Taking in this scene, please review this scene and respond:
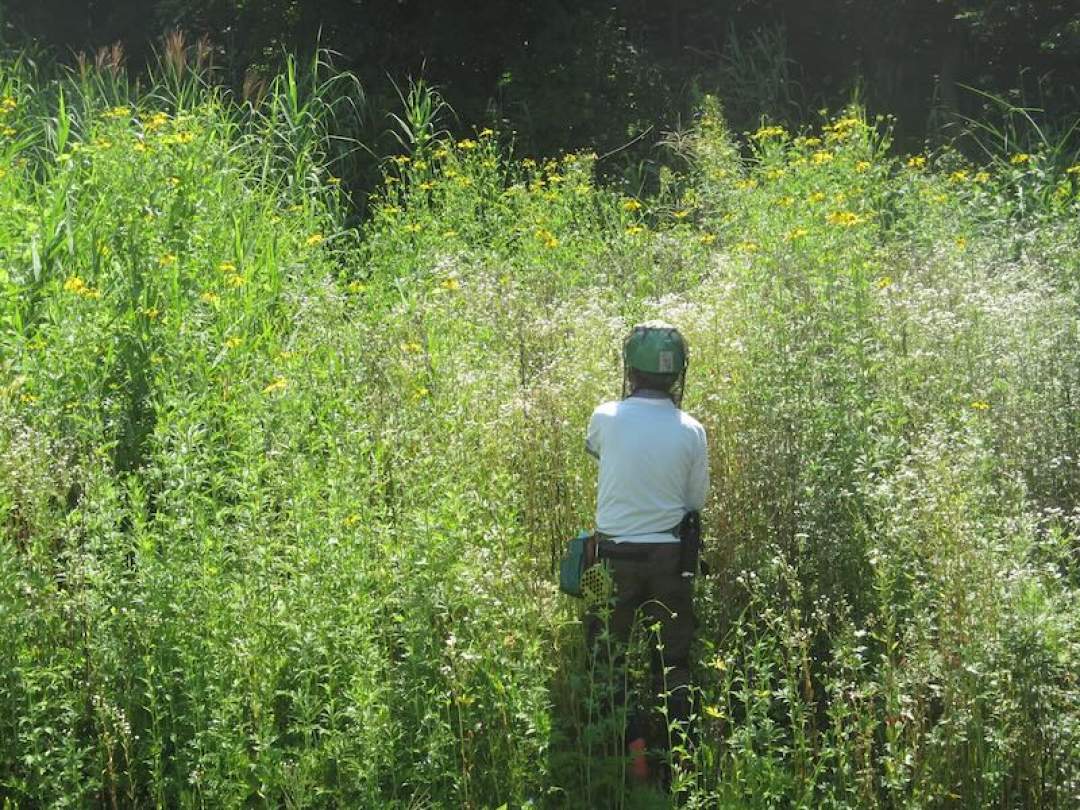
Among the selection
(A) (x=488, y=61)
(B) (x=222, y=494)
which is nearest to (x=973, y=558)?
(B) (x=222, y=494)

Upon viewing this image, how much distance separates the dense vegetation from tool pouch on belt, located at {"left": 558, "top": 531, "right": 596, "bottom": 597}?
11 centimetres

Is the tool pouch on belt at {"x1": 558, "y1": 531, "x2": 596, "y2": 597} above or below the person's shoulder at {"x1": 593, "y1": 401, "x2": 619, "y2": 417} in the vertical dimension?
below

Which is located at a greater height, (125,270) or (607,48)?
(607,48)

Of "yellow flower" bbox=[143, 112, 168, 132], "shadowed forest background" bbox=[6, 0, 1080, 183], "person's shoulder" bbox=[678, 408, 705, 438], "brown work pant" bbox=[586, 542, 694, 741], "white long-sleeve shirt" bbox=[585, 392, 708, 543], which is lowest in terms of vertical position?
"brown work pant" bbox=[586, 542, 694, 741]

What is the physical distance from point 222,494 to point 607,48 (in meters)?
10.1

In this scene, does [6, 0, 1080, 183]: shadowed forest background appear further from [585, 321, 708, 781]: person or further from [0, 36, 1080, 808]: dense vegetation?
[585, 321, 708, 781]: person

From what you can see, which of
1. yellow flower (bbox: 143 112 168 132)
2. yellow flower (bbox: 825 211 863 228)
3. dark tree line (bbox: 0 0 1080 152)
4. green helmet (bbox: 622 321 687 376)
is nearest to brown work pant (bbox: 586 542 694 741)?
green helmet (bbox: 622 321 687 376)

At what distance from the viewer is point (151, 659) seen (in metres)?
4.49

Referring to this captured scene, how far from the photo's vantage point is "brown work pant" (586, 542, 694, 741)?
495 cm

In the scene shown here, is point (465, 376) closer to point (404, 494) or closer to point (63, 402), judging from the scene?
point (404, 494)

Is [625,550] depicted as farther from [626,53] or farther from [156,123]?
[626,53]

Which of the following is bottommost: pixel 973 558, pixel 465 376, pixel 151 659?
pixel 151 659

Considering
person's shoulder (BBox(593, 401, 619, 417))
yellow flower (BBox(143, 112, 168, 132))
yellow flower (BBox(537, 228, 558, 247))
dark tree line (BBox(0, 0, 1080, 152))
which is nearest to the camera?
person's shoulder (BBox(593, 401, 619, 417))

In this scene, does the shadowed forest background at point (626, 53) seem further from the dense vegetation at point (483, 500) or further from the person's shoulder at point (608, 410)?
the person's shoulder at point (608, 410)
